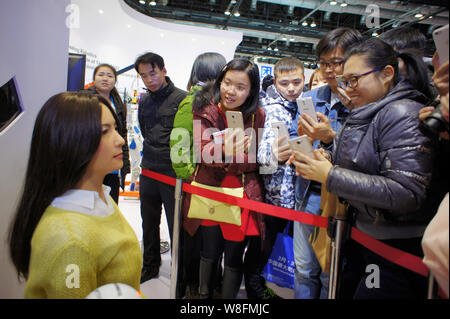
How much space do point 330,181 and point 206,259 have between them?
49.4 inches

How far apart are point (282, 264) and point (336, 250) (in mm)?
852

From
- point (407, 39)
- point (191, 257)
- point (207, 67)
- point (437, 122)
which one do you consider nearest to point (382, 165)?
point (437, 122)

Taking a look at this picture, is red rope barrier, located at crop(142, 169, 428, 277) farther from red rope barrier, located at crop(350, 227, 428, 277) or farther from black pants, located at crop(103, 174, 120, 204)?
black pants, located at crop(103, 174, 120, 204)

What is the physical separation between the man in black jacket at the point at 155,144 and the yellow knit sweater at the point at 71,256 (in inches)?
68.0

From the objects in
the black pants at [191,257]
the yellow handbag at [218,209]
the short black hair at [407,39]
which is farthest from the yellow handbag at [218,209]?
the short black hair at [407,39]

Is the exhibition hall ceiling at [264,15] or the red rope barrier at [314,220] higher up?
the exhibition hall ceiling at [264,15]

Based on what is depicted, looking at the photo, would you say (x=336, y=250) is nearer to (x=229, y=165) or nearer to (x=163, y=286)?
(x=229, y=165)

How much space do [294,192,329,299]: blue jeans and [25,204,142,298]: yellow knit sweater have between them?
1.31 metres

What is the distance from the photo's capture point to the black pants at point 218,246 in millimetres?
2139

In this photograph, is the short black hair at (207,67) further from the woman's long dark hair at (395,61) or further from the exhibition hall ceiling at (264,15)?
the exhibition hall ceiling at (264,15)
